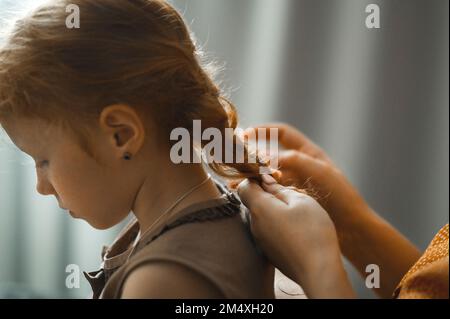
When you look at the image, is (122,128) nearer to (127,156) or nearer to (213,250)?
(127,156)

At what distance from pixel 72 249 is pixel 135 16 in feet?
4.03

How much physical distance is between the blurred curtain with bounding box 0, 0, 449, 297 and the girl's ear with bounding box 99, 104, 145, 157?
92 cm

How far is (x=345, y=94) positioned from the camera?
163 centimetres

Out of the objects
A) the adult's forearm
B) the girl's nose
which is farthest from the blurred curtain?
the girl's nose

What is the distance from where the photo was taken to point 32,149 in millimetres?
709

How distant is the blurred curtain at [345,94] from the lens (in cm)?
160

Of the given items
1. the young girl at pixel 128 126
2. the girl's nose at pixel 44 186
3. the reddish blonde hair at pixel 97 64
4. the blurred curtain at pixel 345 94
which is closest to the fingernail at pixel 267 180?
the young girl at pixel 128 126

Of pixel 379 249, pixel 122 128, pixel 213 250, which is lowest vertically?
pixel 379 249

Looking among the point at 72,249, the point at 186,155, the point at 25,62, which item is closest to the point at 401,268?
the point at 186,155

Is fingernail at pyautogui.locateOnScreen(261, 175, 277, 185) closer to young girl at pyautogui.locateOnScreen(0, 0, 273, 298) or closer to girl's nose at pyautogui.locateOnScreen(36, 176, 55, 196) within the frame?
young girl at pyautogui.locateOnScreen(0, 0, 273, 298)

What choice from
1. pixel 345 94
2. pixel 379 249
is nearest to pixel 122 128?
pixel 379 249

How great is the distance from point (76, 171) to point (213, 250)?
22 cm

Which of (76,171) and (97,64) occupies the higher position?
(97,64)

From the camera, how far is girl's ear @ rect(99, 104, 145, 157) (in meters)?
0.66
